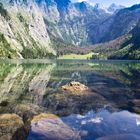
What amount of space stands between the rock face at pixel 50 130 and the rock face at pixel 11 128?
35.1 inches

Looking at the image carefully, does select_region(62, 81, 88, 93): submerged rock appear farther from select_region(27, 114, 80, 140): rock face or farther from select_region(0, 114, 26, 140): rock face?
select_region(27, 114, 80, 140): rock face

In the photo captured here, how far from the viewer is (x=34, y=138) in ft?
79.7

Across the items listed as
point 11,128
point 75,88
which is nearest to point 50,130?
point 11,128

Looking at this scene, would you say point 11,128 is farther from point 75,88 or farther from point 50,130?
point 75,88

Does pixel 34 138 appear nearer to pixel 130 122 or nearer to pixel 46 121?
pixel 46 121

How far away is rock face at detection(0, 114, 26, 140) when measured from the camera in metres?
24.6

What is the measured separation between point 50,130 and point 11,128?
131 inches

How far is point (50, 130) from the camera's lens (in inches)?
1032

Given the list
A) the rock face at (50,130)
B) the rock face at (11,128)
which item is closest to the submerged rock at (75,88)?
the rock face at (11,128)

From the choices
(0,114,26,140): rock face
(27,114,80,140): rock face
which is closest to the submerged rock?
(0,114,26,140): rock face

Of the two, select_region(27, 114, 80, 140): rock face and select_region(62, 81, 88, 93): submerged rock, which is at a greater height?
select_region(62, 81, 88, 93): submerged rock

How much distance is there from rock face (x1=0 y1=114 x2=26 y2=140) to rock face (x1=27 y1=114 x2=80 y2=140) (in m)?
0.89

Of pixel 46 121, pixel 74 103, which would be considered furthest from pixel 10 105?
pixel 46 121

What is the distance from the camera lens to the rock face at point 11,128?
24.6 meters
